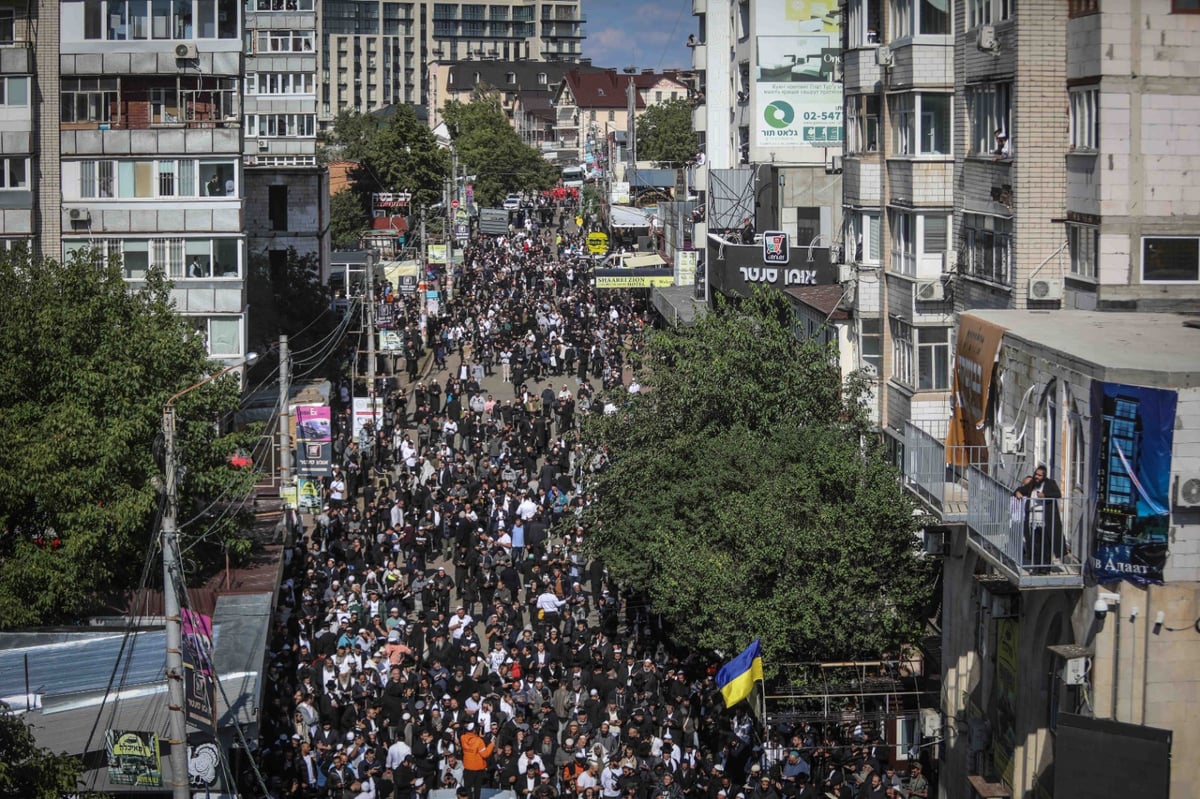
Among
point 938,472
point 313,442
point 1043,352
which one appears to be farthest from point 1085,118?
point 313,442

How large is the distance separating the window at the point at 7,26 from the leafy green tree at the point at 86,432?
1250cm

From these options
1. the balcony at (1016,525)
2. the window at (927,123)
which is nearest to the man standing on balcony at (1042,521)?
the balcony at (1016,525)

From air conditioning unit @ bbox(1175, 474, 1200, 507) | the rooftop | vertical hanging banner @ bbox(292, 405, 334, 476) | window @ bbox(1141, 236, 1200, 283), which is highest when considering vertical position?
window @ bbox(1141, 236, 1200, 283)

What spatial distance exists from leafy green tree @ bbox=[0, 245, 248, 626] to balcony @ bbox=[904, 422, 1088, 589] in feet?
38.2

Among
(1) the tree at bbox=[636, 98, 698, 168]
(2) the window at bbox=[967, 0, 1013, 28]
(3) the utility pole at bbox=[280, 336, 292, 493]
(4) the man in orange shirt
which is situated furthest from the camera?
(1) the tree at bbox=[636, 98, 698, 168]

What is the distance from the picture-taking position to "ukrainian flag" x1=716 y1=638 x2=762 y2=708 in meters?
22.9

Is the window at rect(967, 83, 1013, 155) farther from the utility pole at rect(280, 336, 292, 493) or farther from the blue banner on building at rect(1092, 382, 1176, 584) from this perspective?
the utility pole at rect(280, 336, 292, 493)

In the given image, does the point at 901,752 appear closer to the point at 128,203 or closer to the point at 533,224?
the point at 128,203

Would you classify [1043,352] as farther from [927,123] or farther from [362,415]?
[362,415]

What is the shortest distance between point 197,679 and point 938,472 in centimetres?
917

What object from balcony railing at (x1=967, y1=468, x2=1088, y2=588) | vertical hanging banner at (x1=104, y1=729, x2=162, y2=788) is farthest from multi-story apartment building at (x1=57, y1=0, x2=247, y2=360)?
balcony railing at (x1=967, y1=468, x2=1088, y2=588)

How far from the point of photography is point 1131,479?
17562 millimetres

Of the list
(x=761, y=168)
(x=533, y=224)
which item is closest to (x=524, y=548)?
(x=761, y=168)

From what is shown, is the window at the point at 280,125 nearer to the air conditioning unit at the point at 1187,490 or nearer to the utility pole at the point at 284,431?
the utility pole at the point at 284,431
